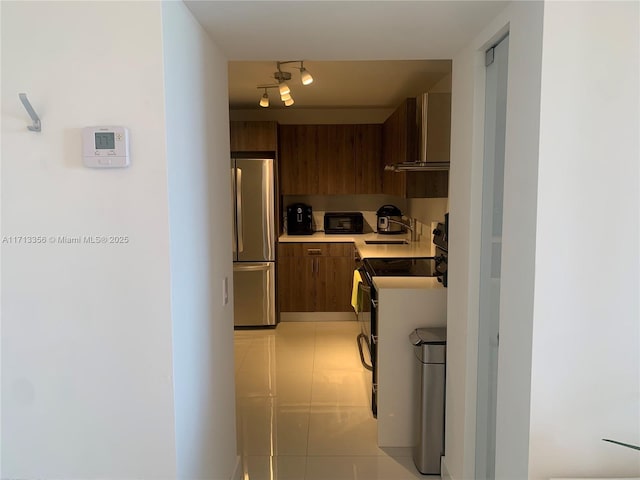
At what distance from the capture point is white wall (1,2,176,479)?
1335 millimetres

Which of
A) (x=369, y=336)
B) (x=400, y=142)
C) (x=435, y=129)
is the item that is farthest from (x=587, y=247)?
(x=400, y=142)

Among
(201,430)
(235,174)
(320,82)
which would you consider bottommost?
(201,430)

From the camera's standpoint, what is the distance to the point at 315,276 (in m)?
5.00

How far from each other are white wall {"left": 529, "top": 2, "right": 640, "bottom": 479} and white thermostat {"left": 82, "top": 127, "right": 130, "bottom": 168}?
1.21 m

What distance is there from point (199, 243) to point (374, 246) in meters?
2.89

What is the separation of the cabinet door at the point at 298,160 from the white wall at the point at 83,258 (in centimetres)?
378

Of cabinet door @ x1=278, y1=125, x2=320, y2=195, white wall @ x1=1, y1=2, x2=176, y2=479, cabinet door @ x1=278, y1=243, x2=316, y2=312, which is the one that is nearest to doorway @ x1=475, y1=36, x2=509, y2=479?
white wall @ x1=1, y1=2, x2=176, y2=479

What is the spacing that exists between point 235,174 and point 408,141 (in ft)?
5.93

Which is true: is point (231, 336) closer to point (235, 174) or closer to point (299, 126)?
point (235, 174)

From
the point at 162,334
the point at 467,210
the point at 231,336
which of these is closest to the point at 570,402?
the point at 467,210

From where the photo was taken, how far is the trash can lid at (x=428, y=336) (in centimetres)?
241

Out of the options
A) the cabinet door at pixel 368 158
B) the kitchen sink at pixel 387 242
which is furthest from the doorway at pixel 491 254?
the cabinet door at pixel 368 158

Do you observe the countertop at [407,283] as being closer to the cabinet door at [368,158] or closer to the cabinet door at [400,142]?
the cabinet door at [400,142]

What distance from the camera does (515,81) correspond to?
4.87ft
